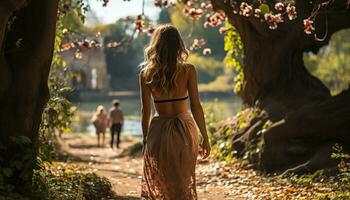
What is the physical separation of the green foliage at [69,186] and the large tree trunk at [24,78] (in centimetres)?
38

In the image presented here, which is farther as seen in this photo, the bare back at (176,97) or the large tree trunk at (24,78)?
the large tree trunk at (24,78)

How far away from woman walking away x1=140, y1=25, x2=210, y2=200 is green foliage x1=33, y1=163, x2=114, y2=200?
4.79ft

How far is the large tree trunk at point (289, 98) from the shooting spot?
9938 mm

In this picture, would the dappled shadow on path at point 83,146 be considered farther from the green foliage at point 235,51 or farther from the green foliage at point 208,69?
the green foliage at point 208,69

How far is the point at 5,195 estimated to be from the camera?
5.64m

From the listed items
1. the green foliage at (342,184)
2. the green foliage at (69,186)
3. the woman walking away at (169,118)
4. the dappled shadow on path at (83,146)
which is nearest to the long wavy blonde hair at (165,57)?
the woman walking away at (169,118)

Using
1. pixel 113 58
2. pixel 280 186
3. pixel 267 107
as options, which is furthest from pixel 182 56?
pixel 113 58

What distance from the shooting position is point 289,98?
11.6 m

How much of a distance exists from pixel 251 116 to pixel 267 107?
63 cm

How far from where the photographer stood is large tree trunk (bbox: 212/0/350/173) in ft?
32.6

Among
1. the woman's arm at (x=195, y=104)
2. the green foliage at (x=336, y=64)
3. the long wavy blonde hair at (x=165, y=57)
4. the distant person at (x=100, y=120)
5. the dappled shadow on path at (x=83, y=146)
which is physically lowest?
the dappled shadow on path at (x=83, y=146)

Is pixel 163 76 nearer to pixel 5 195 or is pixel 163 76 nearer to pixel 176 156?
pixel 176 156

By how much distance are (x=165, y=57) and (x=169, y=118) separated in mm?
554

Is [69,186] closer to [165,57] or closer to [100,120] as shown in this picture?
[165,57]
